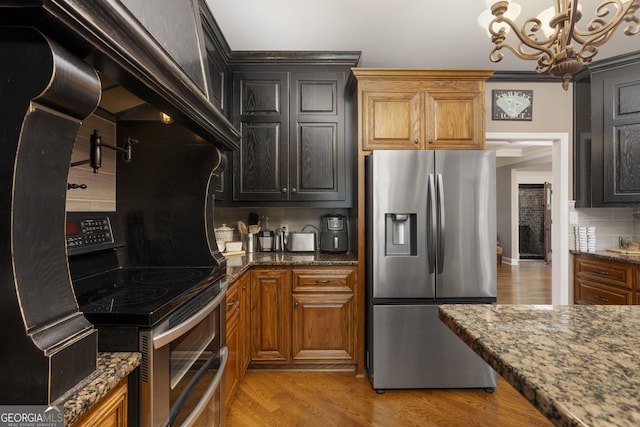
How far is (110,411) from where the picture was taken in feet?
2.41

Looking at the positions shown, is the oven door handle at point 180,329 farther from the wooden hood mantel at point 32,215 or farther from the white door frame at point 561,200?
the white door frame at point 561,200

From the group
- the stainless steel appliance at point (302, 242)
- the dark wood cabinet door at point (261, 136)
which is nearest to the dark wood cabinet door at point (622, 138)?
the stainless steel appliance at point (302, 242)

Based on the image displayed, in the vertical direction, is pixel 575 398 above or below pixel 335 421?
above

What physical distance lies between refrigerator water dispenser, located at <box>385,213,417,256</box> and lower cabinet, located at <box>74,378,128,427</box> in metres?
1.79

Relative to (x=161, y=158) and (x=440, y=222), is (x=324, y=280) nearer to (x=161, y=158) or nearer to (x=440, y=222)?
(x=440, y=222)

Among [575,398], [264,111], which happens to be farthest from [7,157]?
[264,111]

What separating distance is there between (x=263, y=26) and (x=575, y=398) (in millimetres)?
2598

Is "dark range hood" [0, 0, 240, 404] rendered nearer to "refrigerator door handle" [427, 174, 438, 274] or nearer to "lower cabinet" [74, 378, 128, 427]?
"lower cabinet" [74, 378, 128, 427]

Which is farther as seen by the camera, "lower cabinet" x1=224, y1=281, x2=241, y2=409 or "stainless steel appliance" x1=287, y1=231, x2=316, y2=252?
"stainless steel appliance" x1=287, y1=231, x2=316, y2=252

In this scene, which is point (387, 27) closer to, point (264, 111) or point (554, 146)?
point (264, 111)

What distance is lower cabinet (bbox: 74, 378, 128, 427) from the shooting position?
66 cm

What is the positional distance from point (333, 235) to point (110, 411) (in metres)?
2.14

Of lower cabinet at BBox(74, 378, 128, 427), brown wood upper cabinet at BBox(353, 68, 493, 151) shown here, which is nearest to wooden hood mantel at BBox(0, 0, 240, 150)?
lower cabinet at BBox(74, 378, 128, 427)

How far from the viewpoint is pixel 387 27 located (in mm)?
2314
